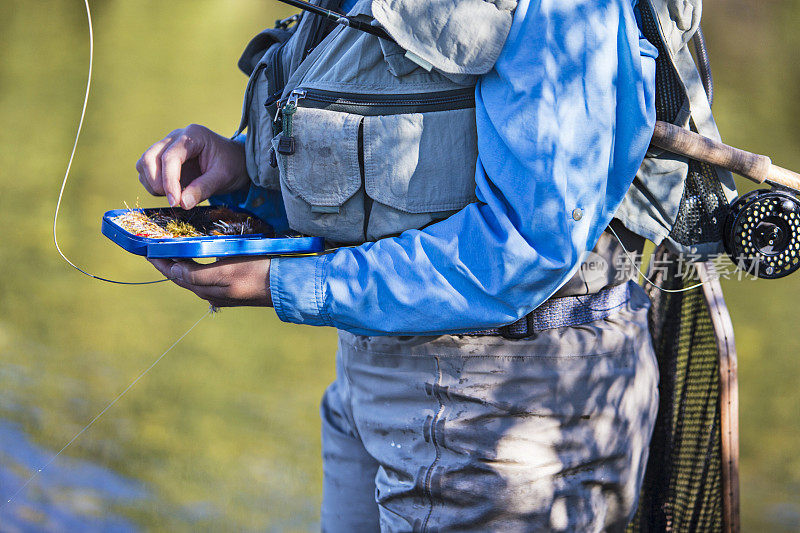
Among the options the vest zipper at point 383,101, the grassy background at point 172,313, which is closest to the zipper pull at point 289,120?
the vest zipper at point 383,101

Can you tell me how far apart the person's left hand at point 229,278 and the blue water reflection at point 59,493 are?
2.22 meters

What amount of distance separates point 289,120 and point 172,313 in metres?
3.15

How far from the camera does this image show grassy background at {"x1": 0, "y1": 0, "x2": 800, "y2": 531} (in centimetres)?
335

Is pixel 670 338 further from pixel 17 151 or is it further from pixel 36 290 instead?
pixel 17 151

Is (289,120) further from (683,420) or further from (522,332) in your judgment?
(683,420)

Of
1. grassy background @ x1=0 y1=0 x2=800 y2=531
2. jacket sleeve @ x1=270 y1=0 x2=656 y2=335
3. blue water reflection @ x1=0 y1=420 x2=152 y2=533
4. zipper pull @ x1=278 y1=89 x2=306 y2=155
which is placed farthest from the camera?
grassy background @ x1=0 y1=0 x2=800 y2=531

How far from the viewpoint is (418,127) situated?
1.20 metres

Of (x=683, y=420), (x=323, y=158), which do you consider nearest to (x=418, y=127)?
(x=323, y=158)

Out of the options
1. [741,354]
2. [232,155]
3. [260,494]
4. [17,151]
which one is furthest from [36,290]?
[741,354]

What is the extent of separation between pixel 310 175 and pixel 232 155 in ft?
1.24

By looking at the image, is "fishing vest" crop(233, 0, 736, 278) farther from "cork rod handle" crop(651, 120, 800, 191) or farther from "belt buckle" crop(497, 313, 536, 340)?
"belt buckle" crop(497, 313, 536, 340)

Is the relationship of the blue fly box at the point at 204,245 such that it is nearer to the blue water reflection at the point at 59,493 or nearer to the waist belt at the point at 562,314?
the waist belt at the point at 562,314

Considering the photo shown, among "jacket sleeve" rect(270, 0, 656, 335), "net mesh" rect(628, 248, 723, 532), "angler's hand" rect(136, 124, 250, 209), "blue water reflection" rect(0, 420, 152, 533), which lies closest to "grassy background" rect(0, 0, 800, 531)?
"blue water reflection" rect(0, 420, 152, 533)

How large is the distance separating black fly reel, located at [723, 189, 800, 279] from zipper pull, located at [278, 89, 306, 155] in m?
0.79
